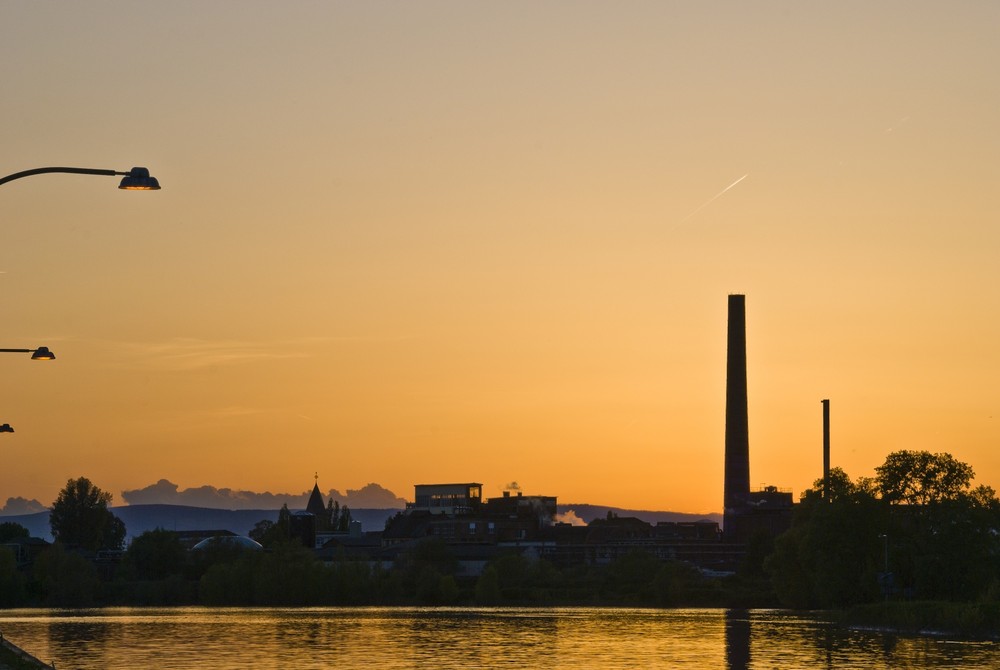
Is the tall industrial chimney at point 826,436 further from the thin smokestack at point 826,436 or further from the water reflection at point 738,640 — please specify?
the water reflection at point 738,640

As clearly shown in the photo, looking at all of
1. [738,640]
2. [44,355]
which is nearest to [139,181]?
[44,355]

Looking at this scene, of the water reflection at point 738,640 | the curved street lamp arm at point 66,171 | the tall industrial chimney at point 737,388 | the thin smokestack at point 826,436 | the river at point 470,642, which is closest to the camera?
the curved street lamp arm at point 66,171

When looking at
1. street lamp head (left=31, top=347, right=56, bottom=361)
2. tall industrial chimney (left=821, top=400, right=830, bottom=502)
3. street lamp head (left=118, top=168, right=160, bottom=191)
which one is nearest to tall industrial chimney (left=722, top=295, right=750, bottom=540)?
tall industrial chimney (left=821, top=400, right=830, bottom=502)

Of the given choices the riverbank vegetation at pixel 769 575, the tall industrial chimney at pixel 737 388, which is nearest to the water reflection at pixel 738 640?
the riverbank vegetation at pixel 769 575

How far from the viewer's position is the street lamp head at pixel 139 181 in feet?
114

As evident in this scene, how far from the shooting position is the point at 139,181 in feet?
115

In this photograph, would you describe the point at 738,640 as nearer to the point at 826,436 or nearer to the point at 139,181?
the point at 139,181

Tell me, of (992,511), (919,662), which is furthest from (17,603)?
(919,662)

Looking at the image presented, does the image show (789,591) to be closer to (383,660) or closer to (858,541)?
(858,541)

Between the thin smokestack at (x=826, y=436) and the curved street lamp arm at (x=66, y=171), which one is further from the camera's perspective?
the thin smokestack at (x=826, y=436)

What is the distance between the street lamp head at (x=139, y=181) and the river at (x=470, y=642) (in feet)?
152

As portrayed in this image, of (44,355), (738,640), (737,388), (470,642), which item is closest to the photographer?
(44,355)

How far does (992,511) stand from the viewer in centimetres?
11944

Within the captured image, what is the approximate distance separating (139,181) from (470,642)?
232ft
